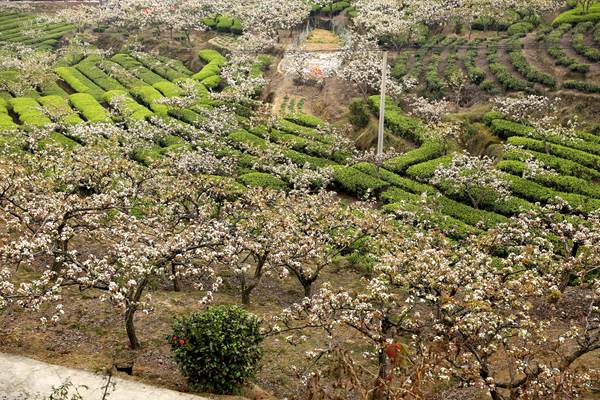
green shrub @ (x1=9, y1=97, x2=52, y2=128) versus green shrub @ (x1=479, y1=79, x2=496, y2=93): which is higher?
green shrub @ (x1=479, y1=79, x2=496, y2=93)

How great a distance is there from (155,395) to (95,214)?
969 cm

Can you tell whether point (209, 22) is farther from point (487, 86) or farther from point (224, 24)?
point (487, 86)

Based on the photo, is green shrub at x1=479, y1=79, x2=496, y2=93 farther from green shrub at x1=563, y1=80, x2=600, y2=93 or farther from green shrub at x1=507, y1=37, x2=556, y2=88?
green shrub at x1=563, y1=80, x2=600, y2=93

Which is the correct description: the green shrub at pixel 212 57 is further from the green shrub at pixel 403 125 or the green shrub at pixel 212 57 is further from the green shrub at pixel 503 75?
the green shrub at pixel 503 75

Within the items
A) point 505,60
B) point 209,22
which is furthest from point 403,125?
point 209,22

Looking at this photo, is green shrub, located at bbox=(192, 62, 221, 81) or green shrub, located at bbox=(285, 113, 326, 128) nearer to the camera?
green shrub, located at bbox=(285, 113, 326, 128)

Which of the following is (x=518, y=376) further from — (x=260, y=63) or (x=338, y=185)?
(x=260, y=63)

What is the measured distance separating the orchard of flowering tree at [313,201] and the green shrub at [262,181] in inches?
5.5

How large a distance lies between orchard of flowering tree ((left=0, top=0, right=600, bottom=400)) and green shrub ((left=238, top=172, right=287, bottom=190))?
0.14 metres

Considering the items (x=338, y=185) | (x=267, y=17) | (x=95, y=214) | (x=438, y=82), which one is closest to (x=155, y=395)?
(x=95, y=214)

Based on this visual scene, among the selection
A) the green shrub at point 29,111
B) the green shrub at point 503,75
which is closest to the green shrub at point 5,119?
the green shrub at point 29,111

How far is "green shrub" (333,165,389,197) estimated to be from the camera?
118ft

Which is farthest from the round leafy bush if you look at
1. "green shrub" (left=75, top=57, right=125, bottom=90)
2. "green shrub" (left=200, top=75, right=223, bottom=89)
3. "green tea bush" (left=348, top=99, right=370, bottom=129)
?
"green shrub" (left=75, top=57, right=125, bottom=90)

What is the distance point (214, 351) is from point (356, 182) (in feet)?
71.0
